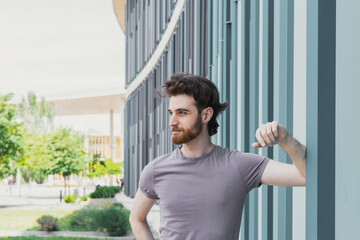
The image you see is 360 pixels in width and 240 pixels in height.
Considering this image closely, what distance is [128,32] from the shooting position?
37.4m

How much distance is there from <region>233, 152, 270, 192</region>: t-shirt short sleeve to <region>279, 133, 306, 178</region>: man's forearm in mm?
197

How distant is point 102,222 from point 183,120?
14.0 metres

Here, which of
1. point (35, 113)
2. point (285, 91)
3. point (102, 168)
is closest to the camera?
point (285, 91)

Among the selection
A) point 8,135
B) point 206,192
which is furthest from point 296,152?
point 8,135

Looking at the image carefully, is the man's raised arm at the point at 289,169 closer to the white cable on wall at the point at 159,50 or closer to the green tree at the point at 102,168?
the white cable on wall at the point at 159,50

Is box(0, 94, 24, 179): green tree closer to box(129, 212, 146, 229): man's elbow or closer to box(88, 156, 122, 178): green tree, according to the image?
box(129, 212, 146, 229): man's elbow

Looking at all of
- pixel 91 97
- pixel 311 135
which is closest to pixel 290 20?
pixel 311 135

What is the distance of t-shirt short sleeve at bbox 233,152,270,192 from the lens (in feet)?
10.00

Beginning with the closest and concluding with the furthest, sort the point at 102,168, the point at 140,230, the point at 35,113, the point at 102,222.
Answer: the point at 140,230 < the point at 102,222 < the point at 102,168 < the point at 35,113

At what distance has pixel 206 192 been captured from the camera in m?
2.99

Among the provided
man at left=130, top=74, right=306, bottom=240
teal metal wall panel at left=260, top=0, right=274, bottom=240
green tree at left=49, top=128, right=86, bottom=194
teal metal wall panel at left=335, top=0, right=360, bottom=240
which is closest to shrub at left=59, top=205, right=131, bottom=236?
teal metal wall panel at left=260, top=0, right=274, bottom=240

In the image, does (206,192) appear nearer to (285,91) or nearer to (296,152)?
(296,152)

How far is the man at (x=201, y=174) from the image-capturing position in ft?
9.77

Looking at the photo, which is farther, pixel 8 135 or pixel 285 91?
pixel 8 135
